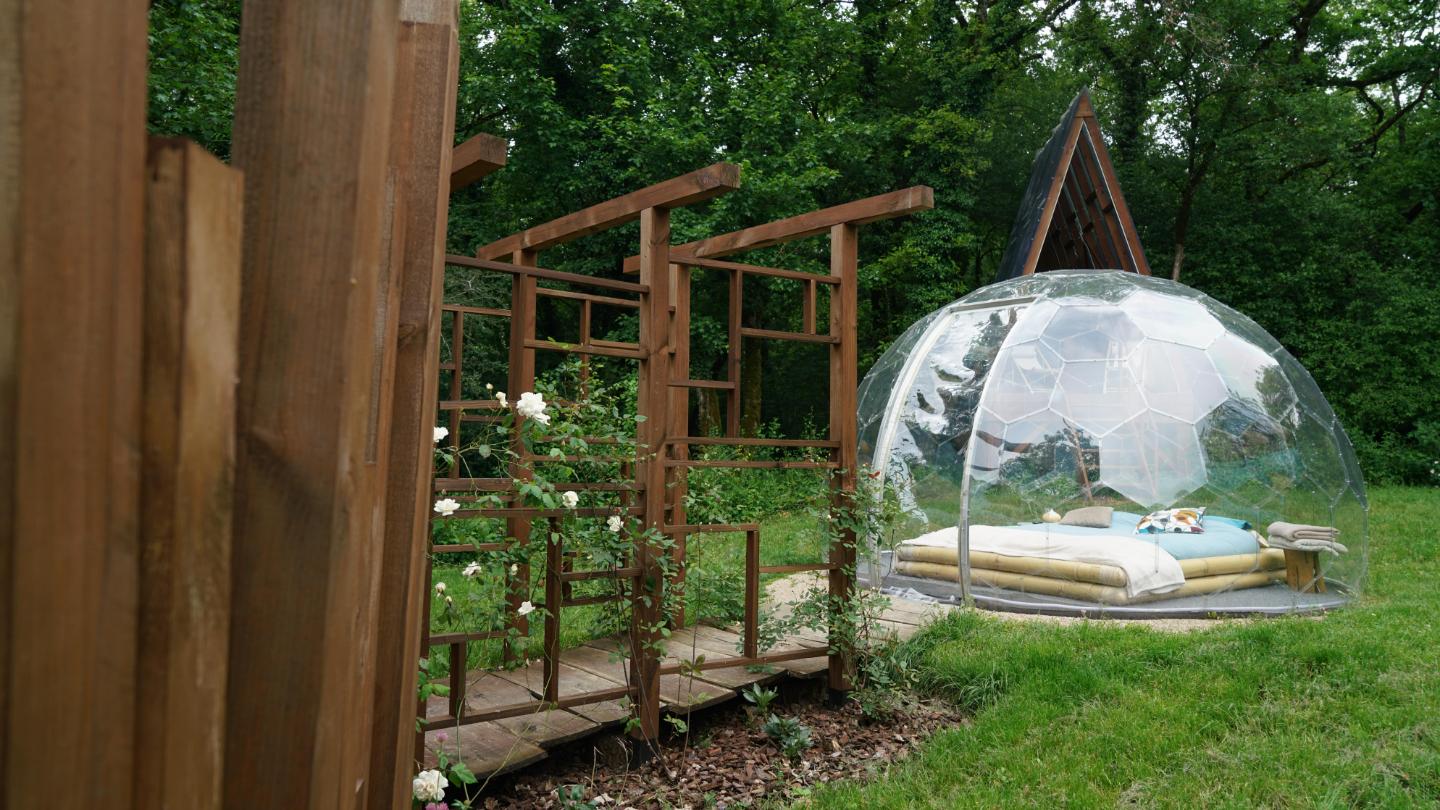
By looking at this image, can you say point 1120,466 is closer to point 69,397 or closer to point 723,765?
point 723,765

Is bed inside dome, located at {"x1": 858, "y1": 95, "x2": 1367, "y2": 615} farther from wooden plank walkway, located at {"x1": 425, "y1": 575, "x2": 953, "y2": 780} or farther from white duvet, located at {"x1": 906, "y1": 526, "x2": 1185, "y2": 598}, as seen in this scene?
wooden plank walkway, located at {"x1": 425, "y1": 575, "x2": 953, "y2": 780}

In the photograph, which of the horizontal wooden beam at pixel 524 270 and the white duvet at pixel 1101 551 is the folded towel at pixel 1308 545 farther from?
the horizontal wooden beam at pixel 524 270

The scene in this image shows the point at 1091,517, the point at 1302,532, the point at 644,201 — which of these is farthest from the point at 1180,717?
the point at 1302,532

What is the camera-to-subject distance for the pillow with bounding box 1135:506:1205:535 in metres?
7.60

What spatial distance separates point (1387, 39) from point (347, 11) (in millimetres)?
23372

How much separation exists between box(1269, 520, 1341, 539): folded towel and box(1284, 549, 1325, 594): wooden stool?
0.12 m

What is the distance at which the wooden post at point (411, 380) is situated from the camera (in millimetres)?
1203

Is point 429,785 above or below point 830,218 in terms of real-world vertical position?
below

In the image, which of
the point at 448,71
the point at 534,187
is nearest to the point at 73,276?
the point at 448,71

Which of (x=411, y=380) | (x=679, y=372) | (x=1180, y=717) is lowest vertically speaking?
(x=1180, y=717)

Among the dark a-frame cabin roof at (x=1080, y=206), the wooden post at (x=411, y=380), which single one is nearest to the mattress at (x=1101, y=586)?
the dark a-frame cabin roof at (x=1080, y=206)

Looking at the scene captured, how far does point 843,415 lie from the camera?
17.0ft

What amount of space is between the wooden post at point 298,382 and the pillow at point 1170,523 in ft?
25.3

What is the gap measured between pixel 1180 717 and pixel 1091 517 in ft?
10.8
